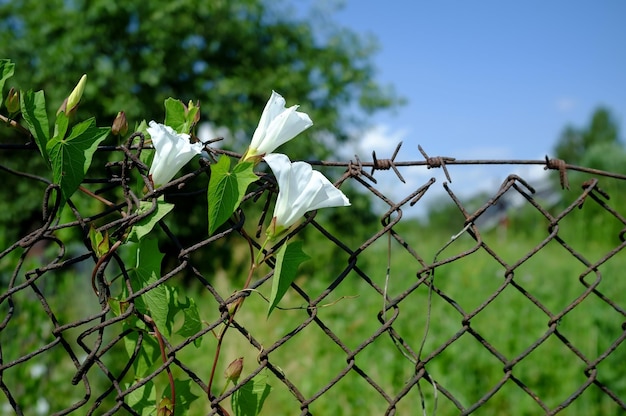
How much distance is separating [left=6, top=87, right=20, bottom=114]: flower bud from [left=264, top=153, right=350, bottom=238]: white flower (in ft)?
1.06

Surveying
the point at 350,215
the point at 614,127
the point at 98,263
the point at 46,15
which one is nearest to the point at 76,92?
the point at 98,263

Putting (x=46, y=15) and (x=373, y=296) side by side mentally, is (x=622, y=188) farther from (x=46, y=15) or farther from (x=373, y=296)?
(x=46, y=15)

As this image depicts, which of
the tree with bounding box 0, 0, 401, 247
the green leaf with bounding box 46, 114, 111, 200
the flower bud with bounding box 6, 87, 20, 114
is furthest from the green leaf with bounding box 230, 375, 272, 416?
the tree with bounding box 0, 0, 401, 247

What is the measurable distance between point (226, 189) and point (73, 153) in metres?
0.18

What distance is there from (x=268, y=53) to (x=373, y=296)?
1.96 meters

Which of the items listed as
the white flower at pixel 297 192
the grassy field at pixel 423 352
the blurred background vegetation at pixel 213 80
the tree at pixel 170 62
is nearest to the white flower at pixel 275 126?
the white flower at pixel 297 192

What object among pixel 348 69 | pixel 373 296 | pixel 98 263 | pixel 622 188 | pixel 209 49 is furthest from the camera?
pixel 622 188

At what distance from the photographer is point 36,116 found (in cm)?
78

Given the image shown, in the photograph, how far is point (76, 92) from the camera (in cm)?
82

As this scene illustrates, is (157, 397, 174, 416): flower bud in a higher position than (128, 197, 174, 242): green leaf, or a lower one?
lower

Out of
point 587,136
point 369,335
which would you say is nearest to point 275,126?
point 369,335

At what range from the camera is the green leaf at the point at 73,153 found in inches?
29.9

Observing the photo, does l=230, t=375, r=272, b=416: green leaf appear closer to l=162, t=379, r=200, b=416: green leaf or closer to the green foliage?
l=162, t=379, r=200, b=416: green leaf

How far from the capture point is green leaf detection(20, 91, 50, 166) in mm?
771
